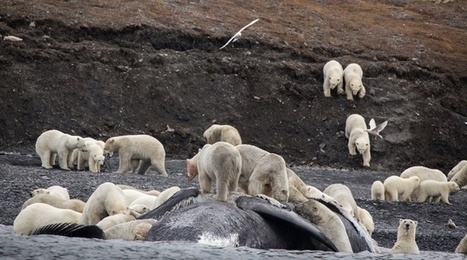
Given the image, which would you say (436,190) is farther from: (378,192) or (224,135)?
(224,135)

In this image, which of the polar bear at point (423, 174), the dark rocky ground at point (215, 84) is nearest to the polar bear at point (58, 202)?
the dark rocky ground at point (215, 84)

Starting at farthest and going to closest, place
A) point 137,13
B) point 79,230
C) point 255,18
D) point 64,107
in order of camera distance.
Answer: point 255,18 < point 137,13 < point 64,107 < point 79,230

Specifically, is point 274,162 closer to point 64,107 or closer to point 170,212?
point 170,212

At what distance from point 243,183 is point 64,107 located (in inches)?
691

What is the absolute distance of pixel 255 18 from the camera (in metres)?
41.7

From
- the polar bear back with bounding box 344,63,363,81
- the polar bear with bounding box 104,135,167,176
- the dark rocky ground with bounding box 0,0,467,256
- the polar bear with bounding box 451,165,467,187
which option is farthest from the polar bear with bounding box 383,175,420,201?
the polar bear back with bounding box 344,63,363,81

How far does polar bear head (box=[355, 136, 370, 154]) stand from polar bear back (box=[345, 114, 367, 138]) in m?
0.78

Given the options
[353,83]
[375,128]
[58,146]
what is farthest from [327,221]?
[353,83]

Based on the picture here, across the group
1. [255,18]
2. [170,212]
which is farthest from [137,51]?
[170,212]

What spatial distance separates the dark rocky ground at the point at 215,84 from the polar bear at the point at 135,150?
5.46 feet

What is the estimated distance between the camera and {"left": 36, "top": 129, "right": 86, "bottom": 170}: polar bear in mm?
24203

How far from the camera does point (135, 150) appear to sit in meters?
24.0

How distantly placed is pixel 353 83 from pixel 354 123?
2.66 metres

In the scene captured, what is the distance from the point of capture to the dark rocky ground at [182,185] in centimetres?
1772
